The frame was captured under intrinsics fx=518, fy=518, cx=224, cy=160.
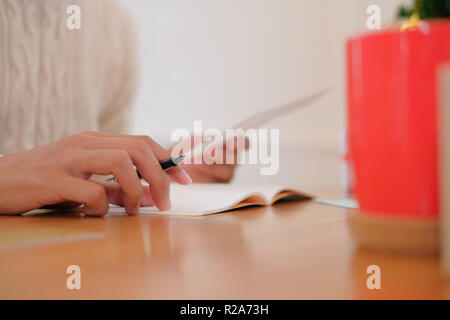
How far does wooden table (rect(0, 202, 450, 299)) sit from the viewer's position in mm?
252

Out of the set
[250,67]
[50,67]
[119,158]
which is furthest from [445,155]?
[250,67]

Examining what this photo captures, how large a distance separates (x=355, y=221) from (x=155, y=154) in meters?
0.38

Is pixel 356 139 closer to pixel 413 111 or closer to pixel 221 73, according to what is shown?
pixel 413 111

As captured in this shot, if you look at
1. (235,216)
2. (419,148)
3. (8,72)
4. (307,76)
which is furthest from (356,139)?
(307,76)

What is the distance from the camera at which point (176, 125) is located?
230 centimetres

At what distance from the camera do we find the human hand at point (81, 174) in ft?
1.87

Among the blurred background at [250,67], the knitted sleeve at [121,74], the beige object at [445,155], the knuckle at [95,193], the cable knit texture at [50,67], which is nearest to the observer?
the beige object at [445,155]

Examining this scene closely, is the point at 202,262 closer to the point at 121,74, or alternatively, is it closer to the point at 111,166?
the point at 111,166

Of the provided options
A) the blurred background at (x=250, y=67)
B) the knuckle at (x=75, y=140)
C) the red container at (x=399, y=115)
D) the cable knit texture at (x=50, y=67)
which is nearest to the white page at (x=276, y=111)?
the knuckle at (x=75, y=140)

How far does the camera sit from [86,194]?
Answer: 0.56 m

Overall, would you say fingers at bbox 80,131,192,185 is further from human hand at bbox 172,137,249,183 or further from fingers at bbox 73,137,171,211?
human hand at bbox 172,137,249,183

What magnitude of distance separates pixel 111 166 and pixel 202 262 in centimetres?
28

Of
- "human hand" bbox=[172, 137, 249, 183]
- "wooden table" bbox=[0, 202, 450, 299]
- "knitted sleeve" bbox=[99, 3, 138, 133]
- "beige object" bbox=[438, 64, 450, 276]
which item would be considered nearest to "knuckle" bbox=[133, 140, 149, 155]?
"wooden table" bbox=[0, 202, 450, 299]

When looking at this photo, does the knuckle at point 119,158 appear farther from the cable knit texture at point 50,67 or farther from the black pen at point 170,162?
the cable knit texture at point 50,67
